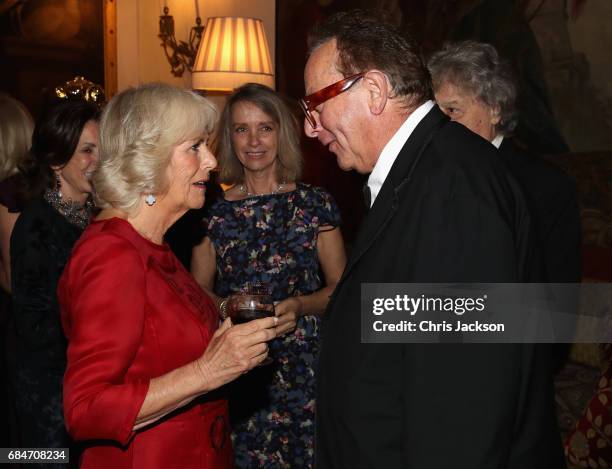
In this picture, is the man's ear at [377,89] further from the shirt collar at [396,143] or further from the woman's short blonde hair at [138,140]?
the woman's short blonde hair at [138,140]

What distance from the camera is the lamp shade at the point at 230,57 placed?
207 inches

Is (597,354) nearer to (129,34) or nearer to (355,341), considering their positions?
(355,341)

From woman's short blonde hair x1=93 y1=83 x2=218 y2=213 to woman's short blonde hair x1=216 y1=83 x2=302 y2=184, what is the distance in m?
1.37

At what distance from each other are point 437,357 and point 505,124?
1.87 metres

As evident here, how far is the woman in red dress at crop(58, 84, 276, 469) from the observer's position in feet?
6.10

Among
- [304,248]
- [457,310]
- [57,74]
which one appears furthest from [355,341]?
[57,74]

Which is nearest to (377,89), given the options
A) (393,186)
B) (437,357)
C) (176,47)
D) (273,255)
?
(393,186)

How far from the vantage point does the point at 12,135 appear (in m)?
3.86

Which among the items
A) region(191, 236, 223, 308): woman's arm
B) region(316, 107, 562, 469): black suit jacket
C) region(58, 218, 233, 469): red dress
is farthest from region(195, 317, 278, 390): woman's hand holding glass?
region(191, 236, 223, 308): woman's arm

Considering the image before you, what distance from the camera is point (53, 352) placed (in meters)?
3.00

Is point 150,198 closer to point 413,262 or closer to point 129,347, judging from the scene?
point 129,347

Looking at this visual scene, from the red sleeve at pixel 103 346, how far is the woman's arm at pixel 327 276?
1.09 m

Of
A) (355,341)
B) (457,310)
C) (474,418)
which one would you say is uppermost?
(457,310)

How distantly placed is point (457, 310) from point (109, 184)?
1.14 m
